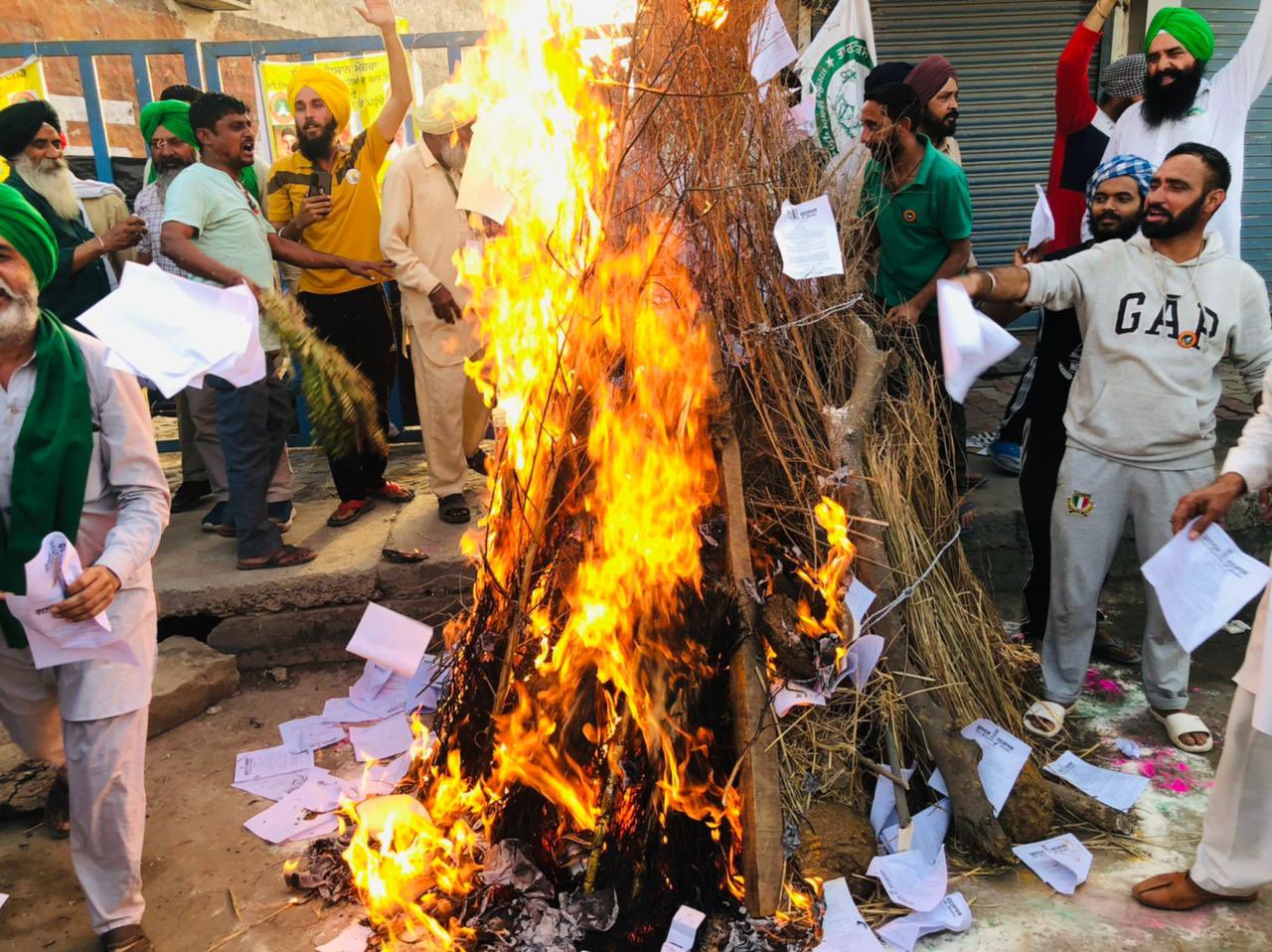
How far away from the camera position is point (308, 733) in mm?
4203

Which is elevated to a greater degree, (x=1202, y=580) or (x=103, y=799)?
(x=1202, y=580)

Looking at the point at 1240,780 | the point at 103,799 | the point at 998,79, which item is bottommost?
the point at 1240,780

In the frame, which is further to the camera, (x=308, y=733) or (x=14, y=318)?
(x=308, y=733)

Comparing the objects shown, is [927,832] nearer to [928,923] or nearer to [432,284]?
[928,923]

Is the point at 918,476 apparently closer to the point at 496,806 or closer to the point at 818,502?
the point at 818,502

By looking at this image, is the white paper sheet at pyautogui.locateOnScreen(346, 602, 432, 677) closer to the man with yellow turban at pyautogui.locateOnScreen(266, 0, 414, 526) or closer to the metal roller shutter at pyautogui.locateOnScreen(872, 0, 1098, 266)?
the man with yellow turban at pyautogui.locateOnScreen(266, 0, 414, 526)

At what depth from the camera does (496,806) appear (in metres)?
3.21

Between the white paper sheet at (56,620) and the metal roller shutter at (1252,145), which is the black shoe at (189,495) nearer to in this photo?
the white paper sheet at (56,620)

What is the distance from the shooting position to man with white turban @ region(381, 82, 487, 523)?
501 cm

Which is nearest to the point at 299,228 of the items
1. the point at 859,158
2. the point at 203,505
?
the point at 203,505

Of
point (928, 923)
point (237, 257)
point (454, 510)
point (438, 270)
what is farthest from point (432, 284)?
point (928, 923)

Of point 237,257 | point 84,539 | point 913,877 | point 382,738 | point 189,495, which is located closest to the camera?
point 84,539

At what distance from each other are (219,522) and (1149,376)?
4.88m

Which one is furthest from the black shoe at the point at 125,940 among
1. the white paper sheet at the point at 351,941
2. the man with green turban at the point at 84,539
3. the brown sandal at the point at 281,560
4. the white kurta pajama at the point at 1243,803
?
the white kurta pajama at the point at 1243,803
